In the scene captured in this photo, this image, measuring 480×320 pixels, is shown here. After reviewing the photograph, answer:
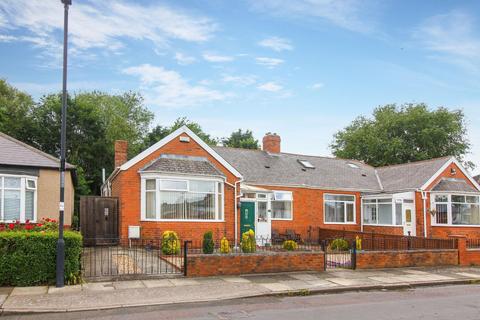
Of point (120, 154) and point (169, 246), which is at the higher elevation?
point (120, 154)

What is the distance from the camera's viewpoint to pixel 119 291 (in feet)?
39.0

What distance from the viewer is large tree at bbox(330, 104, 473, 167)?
156 feet

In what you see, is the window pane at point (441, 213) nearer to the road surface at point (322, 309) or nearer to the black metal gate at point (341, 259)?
the black metal gate at point (341, 259)

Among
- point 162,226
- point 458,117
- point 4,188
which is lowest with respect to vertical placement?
point 162,226

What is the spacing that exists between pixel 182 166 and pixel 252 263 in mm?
7178

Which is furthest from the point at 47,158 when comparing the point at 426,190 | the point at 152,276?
the point at 426,190

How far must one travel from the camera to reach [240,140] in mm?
51344

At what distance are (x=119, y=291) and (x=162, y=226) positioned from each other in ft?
25.8

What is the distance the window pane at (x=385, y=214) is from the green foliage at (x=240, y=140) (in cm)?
2296

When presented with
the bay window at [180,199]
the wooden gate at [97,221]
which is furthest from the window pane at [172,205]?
the wooden gate at [97,221]

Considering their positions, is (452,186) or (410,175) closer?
(452,186)

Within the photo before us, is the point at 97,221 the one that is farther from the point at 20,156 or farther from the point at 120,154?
the point at 120,154

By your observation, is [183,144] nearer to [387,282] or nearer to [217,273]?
[217,273]

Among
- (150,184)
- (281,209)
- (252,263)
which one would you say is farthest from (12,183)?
(281,209)
